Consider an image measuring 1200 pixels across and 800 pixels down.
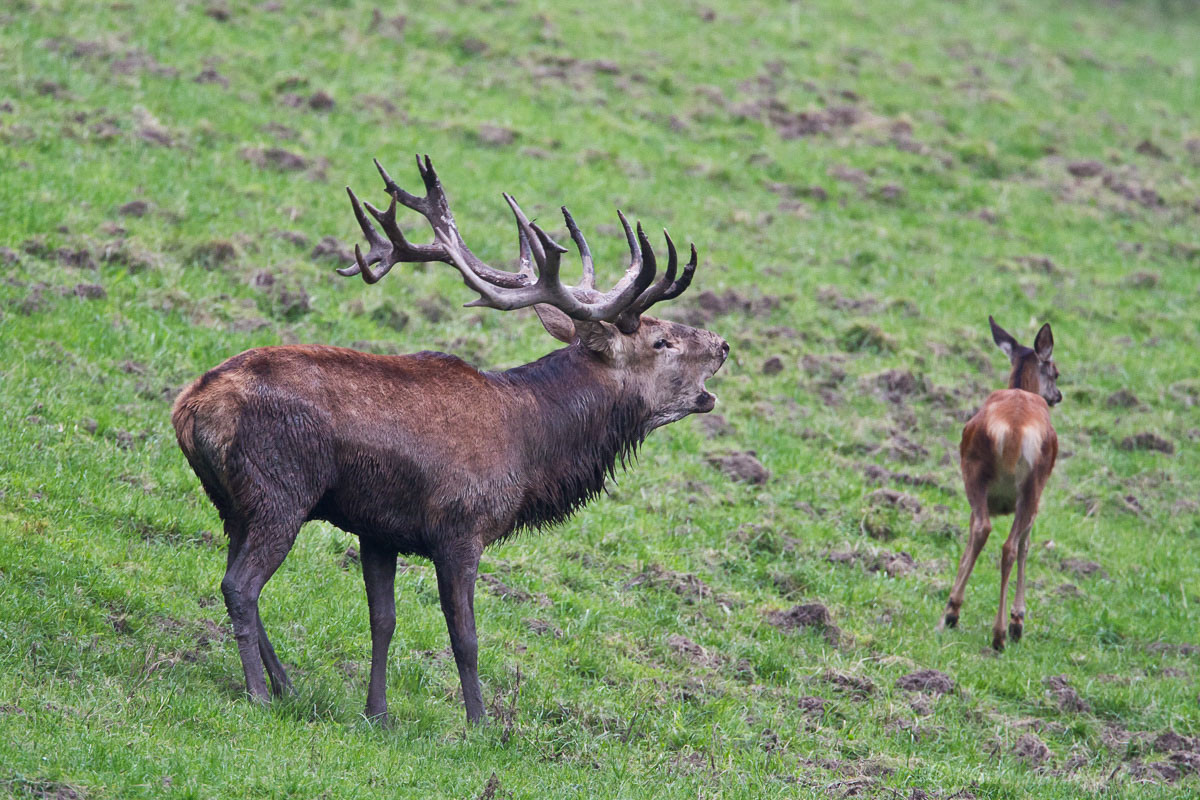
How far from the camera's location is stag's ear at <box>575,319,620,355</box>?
7848 millimetres

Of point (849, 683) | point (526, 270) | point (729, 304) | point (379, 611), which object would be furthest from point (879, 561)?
point (379, 611)

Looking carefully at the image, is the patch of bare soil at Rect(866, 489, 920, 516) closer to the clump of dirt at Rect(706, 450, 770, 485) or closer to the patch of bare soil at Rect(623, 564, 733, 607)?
the clump of dirt at Rect(706, 450, 770, 485)

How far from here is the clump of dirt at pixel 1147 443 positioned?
521 inches

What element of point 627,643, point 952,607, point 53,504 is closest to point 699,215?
point 952,607

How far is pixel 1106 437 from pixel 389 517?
8852 millimetres

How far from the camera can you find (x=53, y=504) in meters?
8.08

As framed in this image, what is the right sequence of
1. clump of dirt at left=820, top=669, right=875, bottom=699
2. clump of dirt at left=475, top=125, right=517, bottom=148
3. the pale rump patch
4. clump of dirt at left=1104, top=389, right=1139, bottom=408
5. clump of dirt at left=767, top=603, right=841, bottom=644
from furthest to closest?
clump of dirt at left=475, top=125, right=517, bottom=148
clump of dirt at left=1104, top=389, right=1139, bottom=408
the pale rump patch
clump of dirt at left=767, top=603, right=841, bottom=644
clump of dirt at left=820, top=669, right=875, bottom=699

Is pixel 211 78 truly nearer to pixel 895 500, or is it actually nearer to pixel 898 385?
pixel 898 385

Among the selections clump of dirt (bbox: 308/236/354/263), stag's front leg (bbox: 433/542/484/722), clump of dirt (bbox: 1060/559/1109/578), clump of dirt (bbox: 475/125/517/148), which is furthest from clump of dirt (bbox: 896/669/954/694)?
clump of dirt (bbox: 475/125/517/148)

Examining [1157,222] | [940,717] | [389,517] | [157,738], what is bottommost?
[940,717]

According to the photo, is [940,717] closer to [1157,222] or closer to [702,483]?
[702,483]

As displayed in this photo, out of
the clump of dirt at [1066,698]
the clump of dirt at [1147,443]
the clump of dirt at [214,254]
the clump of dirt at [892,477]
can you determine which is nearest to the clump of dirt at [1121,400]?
the clump of dirt at [1147,443]

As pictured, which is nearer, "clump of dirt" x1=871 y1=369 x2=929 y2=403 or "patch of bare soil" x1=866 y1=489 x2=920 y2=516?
"patch of bare soil" x1=866 y1=489 x2=920 y2=516

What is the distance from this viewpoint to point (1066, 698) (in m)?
9.01
